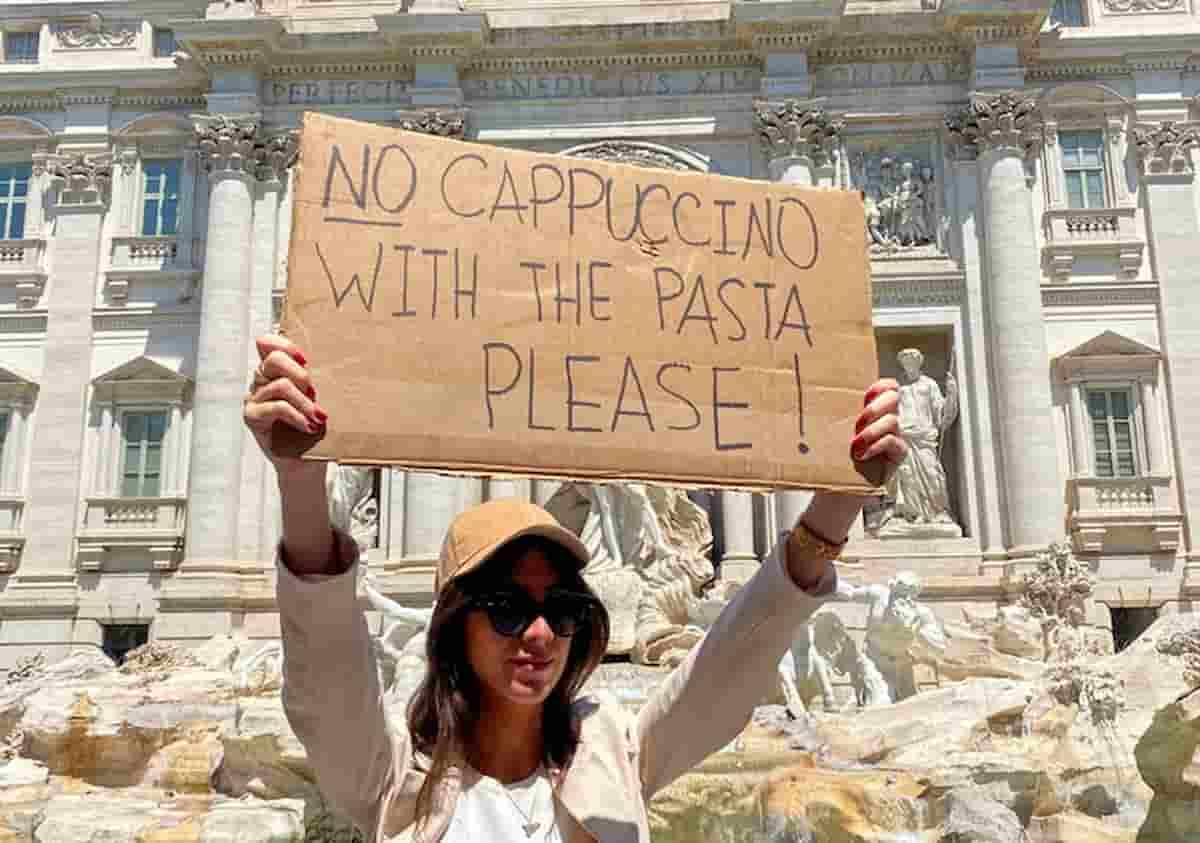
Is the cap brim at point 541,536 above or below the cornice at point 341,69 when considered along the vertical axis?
below

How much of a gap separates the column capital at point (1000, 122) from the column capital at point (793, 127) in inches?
89.5

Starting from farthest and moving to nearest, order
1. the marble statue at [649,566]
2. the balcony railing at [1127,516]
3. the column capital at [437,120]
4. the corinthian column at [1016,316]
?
1. the column capital at [437,120]
2. the balcony railing at [1127,516]
3. the corinthian column at [1016,316]
4. the marble statue at [649,566]

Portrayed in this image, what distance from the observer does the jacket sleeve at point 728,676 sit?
2.54 metres

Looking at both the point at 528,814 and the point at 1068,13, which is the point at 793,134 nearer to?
the point at 1068,13

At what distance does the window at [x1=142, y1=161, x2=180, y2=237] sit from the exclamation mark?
20.9 m

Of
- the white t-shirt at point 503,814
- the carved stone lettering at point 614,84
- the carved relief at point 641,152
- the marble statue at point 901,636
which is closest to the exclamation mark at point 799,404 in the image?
the white t-shirt at point 503,814

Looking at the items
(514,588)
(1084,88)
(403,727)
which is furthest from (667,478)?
(1084,88)

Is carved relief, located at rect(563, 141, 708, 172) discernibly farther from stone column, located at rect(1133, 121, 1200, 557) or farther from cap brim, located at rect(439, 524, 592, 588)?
cap brim, located at rect(439, 524, 592, 588)

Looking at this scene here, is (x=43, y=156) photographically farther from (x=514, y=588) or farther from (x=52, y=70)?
(x=514, y=588)

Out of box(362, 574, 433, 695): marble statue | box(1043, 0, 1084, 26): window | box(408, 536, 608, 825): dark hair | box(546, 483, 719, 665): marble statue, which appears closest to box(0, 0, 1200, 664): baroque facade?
box(1043, 0, 1084, 26): window

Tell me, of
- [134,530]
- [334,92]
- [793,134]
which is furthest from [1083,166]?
[134,530]

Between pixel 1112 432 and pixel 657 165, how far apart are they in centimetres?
897

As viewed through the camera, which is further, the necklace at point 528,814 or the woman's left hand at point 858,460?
the woman's left hand at point 858,460

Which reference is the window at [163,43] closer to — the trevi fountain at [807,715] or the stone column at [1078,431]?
the trevi fountain at [807,715]
